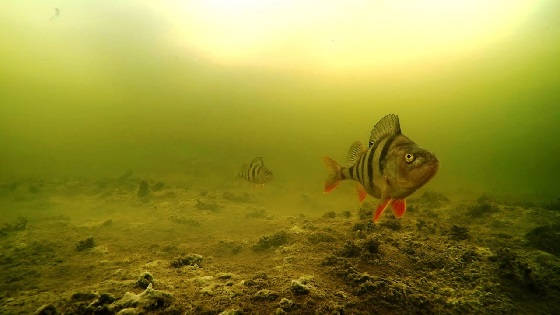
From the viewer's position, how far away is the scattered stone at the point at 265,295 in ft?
8.55

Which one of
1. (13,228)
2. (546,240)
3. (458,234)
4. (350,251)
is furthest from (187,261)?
(13,228)

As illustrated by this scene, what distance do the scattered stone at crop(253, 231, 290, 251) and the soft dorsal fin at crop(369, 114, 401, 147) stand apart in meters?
2.82

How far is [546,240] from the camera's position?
13.9 ft

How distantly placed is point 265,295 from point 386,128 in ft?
7.01

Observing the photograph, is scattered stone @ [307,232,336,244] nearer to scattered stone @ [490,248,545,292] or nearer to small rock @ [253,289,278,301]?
small rock @ [253,289,278,301]

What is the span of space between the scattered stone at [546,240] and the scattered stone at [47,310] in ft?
21.2

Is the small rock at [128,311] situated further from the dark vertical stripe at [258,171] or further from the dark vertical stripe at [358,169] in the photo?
the dark vertical stripe at [258,171]

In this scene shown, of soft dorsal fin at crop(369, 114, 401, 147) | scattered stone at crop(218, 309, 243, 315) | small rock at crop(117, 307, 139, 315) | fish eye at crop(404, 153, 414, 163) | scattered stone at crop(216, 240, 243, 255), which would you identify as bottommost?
scattered stone at crop(216, 240, 243, 255)

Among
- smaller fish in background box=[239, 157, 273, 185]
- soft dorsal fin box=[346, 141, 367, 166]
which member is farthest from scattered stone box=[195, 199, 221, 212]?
soft dorsal fin box=[346, 141, 367, 166]

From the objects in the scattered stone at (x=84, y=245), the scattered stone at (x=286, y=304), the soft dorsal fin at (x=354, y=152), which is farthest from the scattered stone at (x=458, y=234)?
the scattered stone at (x=84, y=245)

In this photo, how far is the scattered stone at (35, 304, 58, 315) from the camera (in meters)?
2.42

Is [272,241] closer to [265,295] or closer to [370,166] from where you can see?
[265,295]

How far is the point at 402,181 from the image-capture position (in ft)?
7.63

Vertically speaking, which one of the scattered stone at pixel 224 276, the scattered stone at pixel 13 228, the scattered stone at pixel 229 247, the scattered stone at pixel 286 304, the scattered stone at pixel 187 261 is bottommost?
the scattered stone at pixel 13 228
